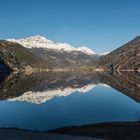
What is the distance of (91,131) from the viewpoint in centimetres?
5119

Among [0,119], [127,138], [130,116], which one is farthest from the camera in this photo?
[130,116]

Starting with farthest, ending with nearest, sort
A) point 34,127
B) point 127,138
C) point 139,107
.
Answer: point 139,107 < point 34,127 < point 127,138

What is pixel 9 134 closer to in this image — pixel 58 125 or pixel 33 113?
pixel 58 125

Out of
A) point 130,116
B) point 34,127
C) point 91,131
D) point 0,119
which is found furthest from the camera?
point 130,116

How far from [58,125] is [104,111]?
21.1 meters

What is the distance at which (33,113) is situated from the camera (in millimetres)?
76188

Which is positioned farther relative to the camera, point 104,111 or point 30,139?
point 104,111

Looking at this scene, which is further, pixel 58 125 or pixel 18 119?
pixel 18 119

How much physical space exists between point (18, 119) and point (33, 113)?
820 cm

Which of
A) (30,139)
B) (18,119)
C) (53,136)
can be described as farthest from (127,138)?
(18,119)

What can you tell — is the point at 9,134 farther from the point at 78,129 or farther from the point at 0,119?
the point at 0,119

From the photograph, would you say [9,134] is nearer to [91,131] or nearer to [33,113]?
[91,131]

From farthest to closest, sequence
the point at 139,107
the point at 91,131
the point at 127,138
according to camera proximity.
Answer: the point at 139,107
the point at 91,131
the point at 127,138

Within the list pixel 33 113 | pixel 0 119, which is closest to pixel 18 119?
pixel 0 119
